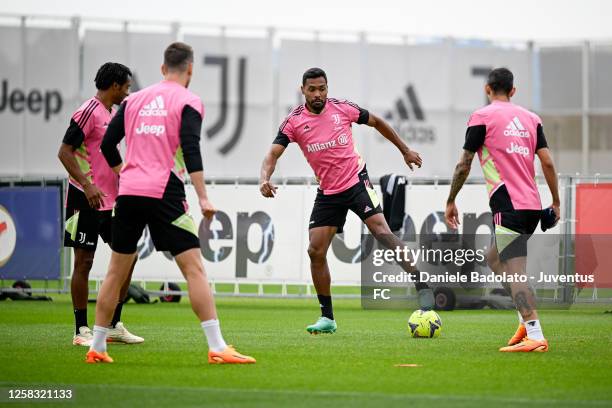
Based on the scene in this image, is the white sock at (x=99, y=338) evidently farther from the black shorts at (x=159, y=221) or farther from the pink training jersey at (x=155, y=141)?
the pink training jersey at (x=155, y=141)

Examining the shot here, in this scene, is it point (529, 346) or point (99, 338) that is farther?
point (529, 346)

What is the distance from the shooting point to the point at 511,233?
10.4m

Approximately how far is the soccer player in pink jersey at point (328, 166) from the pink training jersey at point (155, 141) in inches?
134

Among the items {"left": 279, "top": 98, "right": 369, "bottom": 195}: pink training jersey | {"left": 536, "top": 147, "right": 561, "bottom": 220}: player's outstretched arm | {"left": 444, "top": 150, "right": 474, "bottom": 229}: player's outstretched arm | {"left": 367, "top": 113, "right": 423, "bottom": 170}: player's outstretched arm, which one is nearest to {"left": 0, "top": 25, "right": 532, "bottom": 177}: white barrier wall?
{"left": 279, "top": 98, "right": 369, "bottom": 195}: pink training jersey

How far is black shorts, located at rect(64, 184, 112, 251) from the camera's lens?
1112cm

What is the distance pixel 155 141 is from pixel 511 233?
135 inches

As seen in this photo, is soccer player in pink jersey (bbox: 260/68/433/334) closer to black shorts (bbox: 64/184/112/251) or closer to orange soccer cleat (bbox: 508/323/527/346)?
black shorts (bbox: 64/184/112/251)

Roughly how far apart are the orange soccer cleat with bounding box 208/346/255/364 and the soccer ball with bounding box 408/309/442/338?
9.68 ft

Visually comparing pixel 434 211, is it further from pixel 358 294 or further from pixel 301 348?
pixel 301 348

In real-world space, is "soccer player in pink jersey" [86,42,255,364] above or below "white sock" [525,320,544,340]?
above

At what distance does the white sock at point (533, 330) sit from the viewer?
1020 cm

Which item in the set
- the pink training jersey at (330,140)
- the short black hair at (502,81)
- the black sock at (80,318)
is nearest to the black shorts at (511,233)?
the short black hair at (502,81)

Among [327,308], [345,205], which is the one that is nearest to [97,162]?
[345,205]

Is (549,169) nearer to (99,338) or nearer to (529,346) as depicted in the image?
(529,346)
